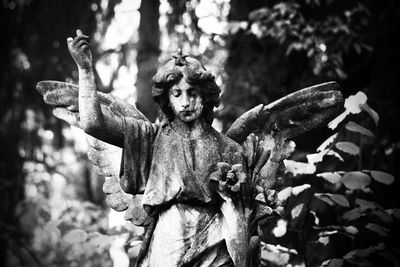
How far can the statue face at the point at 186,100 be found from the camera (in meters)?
4.07

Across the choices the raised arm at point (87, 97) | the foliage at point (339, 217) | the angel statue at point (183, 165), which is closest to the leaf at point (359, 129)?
the foliage at point (339, 217)

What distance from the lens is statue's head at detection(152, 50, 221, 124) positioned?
4.05 meters

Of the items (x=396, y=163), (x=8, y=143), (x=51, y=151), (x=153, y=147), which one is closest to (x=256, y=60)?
(x=396, y=163)

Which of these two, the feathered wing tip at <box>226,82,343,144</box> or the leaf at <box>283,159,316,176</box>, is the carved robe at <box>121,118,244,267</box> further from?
the leaf at <box>283,159,316,176</box>

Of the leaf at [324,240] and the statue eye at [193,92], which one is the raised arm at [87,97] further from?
the leaf at [324,240]

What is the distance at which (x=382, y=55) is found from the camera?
7.91 meters

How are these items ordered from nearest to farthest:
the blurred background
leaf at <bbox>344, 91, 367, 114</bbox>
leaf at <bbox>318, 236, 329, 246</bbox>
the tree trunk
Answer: leaf at <bbox>344, 91, 367, 114</bbox>, leaf at <bbox>318, 236, 329, 246</bbox>, the blurred background, the tree trunk

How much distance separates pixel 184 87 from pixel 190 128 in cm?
27

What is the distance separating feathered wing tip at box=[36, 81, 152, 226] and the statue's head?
332 mm

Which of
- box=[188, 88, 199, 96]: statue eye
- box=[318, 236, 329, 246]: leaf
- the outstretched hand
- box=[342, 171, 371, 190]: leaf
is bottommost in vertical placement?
box=[318, 236, 329, 246]: leaf

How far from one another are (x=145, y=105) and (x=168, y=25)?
4.54ft

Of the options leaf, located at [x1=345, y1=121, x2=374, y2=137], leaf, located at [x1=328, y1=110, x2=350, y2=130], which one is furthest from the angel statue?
leaf, located at [x1=345, y1=121, x2=374, y2=137]

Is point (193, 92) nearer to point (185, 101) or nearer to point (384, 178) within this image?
point (185, 101)

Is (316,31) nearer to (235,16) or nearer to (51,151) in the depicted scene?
(235,16)
